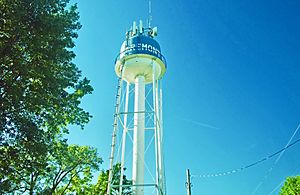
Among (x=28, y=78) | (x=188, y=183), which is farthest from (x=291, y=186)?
(x=28, y=78)

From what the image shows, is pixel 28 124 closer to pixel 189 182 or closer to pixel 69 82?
pixel 69 82

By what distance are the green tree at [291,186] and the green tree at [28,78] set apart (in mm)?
24319

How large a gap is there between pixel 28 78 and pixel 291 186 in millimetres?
26160

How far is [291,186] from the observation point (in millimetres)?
28266

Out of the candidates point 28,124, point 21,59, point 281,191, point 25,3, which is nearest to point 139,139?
point 28,124

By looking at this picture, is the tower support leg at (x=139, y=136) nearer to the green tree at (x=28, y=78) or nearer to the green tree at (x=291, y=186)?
the green tree at (x=28, y=78)

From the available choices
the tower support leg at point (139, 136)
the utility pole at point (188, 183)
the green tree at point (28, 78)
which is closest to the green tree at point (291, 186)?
the utility pole at point (188, 183)

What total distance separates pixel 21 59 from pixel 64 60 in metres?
1.85

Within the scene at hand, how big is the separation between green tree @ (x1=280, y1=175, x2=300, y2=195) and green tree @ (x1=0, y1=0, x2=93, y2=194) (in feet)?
79.8

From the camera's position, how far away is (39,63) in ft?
35.2

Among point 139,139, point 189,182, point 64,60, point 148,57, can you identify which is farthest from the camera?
point 189,182

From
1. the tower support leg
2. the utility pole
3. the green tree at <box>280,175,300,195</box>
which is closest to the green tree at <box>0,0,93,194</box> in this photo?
the tower support leg

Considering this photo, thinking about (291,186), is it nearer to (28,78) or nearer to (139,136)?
(139,136)

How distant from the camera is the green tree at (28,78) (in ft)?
32.9
